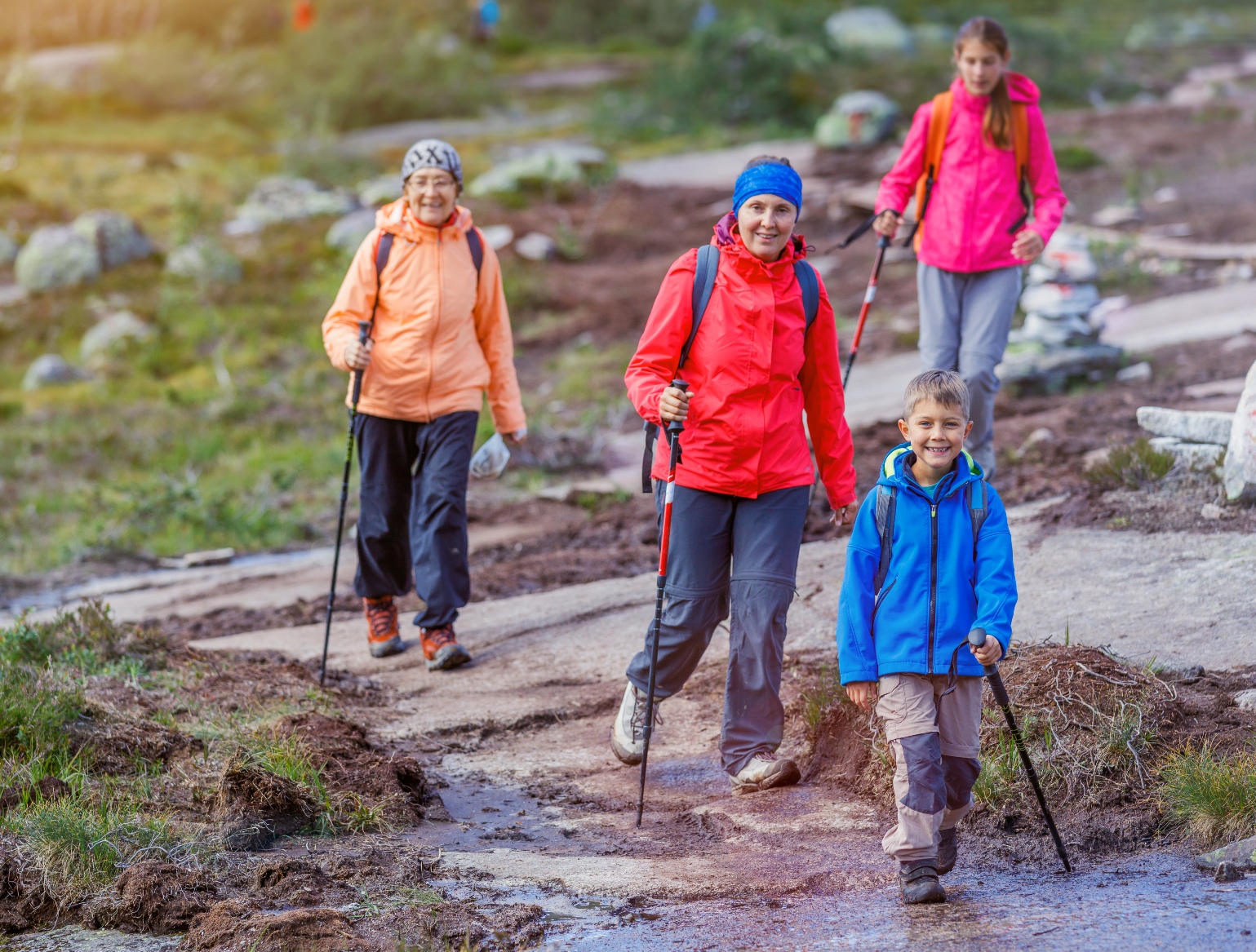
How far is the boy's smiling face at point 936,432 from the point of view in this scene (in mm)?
3814

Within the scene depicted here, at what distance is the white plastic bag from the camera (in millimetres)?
6434

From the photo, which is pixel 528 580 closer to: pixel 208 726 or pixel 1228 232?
pixel 208 726

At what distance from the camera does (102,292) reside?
19078 mm

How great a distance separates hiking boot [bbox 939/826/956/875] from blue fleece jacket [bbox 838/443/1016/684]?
539 millimetres

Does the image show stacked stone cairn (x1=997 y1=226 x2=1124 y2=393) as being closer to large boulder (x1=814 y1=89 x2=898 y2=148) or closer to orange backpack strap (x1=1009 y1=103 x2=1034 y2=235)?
orange backpack strap (x1=1009 y1=103 x2=1034 y2=235)

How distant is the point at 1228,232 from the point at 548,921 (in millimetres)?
13622

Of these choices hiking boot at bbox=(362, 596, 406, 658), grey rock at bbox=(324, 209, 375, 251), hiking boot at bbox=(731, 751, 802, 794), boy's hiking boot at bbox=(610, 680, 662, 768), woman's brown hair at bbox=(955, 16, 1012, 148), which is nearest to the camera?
hiking boot at bbox=(731, 751, 802, 794)

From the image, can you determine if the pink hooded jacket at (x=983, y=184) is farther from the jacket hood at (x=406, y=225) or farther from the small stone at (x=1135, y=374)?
the small stone at (x=1135, y=374)

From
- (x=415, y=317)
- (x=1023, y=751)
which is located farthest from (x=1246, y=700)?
(x=415, y=317)

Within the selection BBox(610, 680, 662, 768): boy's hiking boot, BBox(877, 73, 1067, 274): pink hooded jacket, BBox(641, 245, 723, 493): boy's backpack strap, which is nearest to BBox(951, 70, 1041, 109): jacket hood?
BBox(877, 73, 1067, 274): pink hooded jacket

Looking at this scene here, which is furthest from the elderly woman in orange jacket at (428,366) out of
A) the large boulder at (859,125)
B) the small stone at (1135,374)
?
the large boulder at (859,125)

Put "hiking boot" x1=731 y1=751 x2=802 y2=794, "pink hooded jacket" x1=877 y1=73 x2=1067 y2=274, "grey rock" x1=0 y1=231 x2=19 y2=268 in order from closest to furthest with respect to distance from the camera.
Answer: "hiking boot" x1=731 y1=751 x2=802 y2=794, "pink hooded jacket" x1=877 y1=73 x2=1067 y2=274, "grey rock" x1=0 y1=231 x2=19 y2=268

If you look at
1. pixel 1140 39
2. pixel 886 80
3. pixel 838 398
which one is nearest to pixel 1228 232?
pixel 838 398

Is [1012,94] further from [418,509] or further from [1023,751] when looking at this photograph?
[1023,751]
